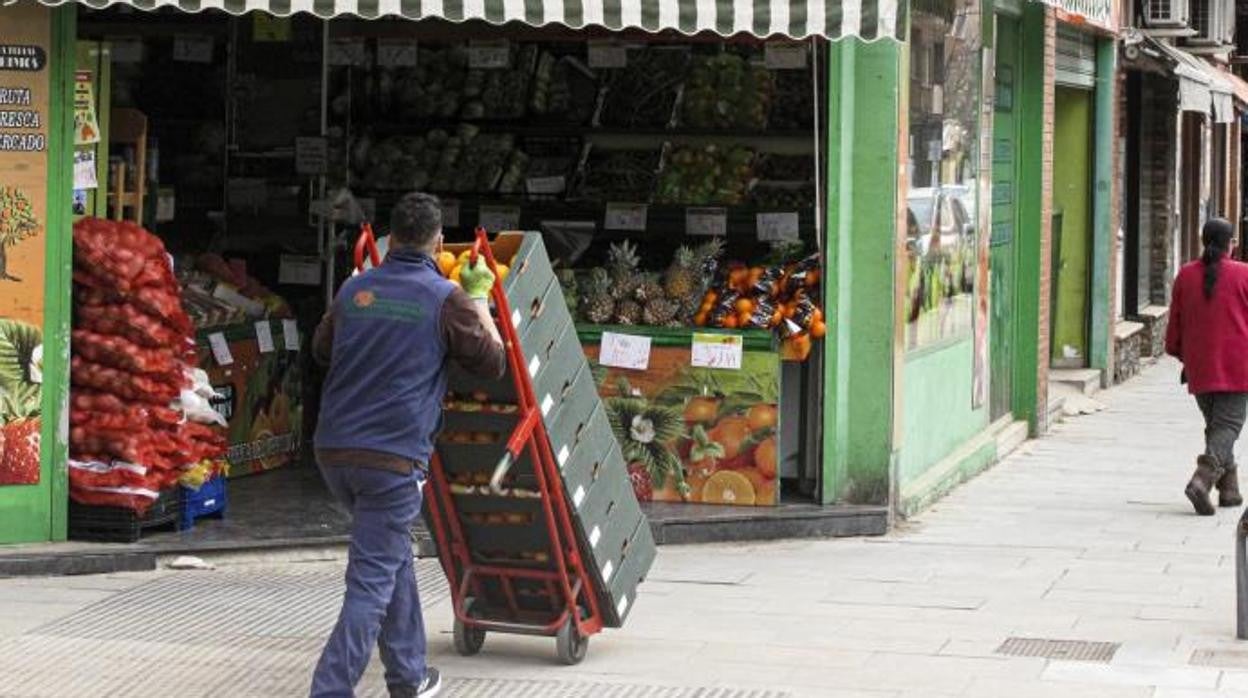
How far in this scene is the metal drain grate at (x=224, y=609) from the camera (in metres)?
9.42

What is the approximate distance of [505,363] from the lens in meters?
7.91

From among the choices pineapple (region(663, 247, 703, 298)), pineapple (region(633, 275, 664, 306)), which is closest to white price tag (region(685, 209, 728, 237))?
pineapple (region(663, 247, 703, 298))

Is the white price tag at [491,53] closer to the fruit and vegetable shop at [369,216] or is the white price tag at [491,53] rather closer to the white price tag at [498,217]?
the fruit and vegetable shop at [369,216]

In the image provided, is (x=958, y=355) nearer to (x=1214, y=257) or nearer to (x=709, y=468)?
(x=1214, y=257)

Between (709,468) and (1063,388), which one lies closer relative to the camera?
(709,468)

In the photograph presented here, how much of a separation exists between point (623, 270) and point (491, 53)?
2280 mm

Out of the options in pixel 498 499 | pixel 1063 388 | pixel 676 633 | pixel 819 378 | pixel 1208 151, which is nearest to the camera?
pixel 498 499

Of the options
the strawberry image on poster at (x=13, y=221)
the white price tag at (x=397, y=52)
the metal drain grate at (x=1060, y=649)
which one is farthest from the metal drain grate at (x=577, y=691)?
the white price tag at (x=397, y=52)

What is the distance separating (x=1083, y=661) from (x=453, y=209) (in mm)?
6073

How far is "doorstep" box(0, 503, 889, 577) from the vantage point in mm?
10570

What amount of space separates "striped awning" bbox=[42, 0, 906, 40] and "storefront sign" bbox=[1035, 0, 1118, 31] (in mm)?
3692

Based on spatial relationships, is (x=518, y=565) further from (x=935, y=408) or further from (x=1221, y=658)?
(x=935, y=408)

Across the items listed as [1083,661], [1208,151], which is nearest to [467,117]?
[1083,661]

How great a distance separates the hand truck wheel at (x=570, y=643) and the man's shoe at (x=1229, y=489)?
5858 mm
